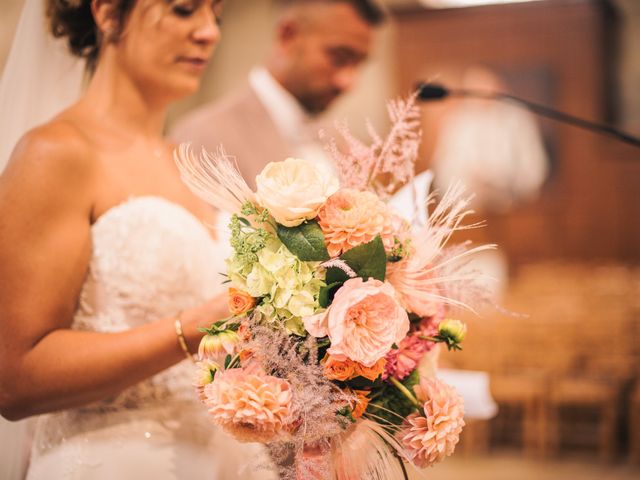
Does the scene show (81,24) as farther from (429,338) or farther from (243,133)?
(243,133)

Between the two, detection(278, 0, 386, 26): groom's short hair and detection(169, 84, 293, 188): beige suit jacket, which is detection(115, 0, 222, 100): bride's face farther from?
detection(278, 0, 386, 26): groom's short hair

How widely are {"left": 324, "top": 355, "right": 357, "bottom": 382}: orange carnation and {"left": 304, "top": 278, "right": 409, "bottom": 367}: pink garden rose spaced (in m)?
0.02

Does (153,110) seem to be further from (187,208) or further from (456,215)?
(456,215)

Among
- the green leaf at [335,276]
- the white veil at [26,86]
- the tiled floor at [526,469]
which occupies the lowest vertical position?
the tiled floor at [526,469]

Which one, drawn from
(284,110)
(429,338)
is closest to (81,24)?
(429,338)

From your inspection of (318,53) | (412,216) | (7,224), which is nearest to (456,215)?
(412,216)

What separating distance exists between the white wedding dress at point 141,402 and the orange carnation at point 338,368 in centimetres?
48

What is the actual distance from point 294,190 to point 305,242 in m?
0.08

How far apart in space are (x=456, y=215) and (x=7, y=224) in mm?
825

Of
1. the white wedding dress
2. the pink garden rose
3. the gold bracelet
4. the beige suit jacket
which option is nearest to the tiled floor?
the beige suit jacket

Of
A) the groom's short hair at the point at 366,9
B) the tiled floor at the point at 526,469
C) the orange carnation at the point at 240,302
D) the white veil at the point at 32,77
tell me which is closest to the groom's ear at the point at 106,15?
the white veil at the point at 32,77

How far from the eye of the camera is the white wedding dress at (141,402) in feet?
4.92

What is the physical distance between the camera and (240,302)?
3.70ft

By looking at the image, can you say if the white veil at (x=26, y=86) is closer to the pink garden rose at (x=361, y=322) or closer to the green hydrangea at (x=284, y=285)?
the green hydrangea at (x=284, y=285)
